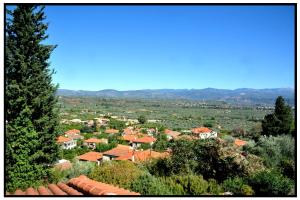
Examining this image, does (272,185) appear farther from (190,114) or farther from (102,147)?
Answer: (190,114)

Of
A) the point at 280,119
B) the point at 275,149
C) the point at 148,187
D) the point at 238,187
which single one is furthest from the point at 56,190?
the point at 280,119

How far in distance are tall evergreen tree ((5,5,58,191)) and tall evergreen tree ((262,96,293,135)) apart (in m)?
7.68

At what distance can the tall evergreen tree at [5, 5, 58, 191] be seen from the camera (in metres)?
9.23

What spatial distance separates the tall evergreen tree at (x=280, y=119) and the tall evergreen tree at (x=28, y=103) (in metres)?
7.68

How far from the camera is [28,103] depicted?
1029cm

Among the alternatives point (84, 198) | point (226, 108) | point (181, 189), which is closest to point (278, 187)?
point (181, 189)

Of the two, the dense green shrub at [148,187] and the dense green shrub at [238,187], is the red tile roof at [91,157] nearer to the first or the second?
the dense green shrub at [148,187]

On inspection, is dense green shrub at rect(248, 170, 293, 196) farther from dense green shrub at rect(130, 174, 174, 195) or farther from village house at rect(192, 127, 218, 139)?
village house at rect(192, 127, 218, 139)

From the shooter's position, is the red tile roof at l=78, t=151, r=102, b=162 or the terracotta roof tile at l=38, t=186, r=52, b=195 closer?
the terracotta roof tile at l=38, t=186, r=52, b=195

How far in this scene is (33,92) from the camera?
10.4 m

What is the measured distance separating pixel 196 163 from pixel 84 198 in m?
6.32

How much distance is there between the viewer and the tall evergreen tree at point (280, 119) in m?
10.6

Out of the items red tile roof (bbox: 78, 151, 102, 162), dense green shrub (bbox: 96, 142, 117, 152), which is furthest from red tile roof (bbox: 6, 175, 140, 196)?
dense green shrub (bbox: 96, 142, 117, 152)

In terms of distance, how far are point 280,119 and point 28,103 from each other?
8.41 metres
